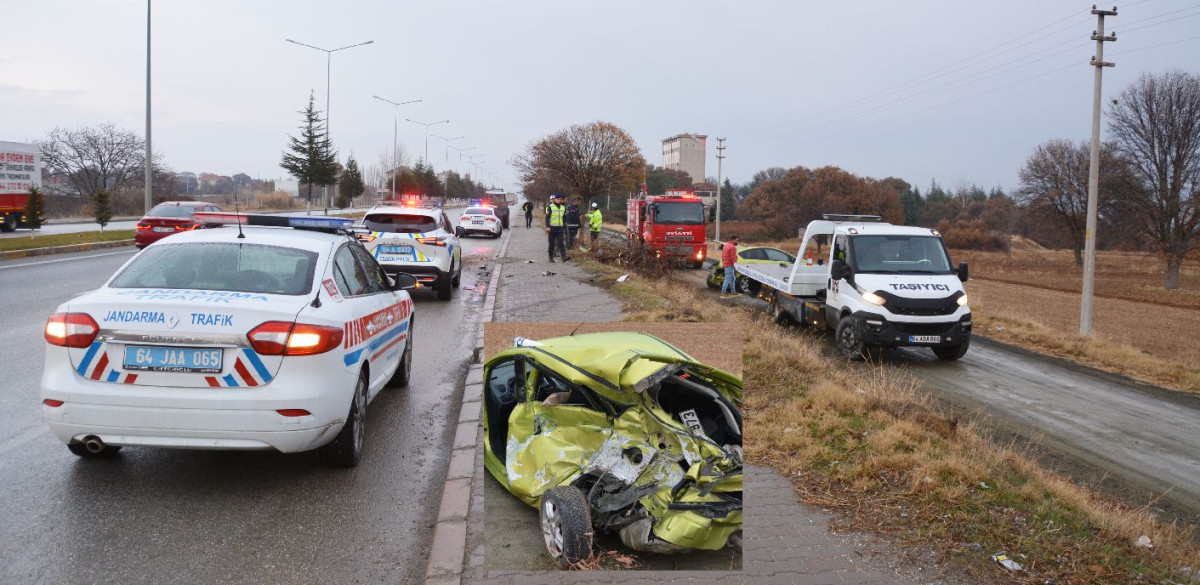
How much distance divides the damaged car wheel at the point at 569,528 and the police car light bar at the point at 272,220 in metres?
4.58

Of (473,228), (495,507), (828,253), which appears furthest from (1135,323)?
(495,507)

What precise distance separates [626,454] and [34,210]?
3963 cm

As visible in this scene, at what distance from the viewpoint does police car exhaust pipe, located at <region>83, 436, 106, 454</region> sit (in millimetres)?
5086

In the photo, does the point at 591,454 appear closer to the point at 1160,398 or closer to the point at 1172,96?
the point at 1160,398

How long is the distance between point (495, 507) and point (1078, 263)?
70898 millimetres

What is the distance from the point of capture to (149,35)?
31.0m

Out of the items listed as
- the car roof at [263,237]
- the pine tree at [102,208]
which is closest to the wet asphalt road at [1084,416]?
the car roof at [263,237]

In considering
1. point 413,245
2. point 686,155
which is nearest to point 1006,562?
point 413,245

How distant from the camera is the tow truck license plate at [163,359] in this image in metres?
4.96

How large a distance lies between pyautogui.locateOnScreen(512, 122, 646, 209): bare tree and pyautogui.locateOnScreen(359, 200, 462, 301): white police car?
23.4m

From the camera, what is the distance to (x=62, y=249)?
83.0ft

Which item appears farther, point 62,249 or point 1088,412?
point 62,249

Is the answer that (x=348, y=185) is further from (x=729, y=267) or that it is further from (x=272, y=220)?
(x=272, y=220)

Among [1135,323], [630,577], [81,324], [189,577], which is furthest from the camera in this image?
[1135,323]
